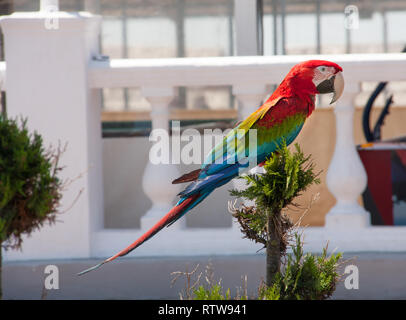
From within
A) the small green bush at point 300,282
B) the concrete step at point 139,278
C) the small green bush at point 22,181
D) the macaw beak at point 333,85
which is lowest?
the concrete step at point 139,278

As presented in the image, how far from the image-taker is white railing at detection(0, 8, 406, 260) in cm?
348

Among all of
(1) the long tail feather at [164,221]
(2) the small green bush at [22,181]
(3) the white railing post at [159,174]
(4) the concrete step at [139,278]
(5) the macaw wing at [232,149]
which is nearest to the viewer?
(2) the small green bush at [22,181]

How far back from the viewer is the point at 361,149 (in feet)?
13.5

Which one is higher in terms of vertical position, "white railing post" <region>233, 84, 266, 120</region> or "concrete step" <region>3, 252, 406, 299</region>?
"white railing post" <region>233, 84, 266, 120</region>

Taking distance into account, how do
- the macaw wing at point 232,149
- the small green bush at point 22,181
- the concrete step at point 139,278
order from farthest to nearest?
the concrete step at point 139,278 < the macaw wing at point 232,149 < the small green bush at point 22,181

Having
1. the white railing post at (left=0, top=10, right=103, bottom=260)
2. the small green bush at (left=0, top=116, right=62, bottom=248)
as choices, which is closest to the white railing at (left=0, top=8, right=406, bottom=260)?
the white railing post at (left=0, top=10, right=103, bottom=260)

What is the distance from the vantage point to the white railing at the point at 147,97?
348 centimetres

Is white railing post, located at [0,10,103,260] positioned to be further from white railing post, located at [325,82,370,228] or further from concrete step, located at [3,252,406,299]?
white railing post, located at [325,82,370,228]

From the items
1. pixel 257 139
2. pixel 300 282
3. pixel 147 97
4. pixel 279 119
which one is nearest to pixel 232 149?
pixel 257 139

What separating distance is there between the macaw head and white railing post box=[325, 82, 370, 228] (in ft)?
3.47

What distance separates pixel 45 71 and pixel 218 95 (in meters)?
3.67

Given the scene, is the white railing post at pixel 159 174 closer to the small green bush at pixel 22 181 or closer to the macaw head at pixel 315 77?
the macaw head at pixel 315 77

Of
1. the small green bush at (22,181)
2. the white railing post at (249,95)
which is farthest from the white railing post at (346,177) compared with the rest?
the small green bush at (22,181)

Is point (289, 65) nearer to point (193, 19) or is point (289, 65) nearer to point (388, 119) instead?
point (388, 119)
